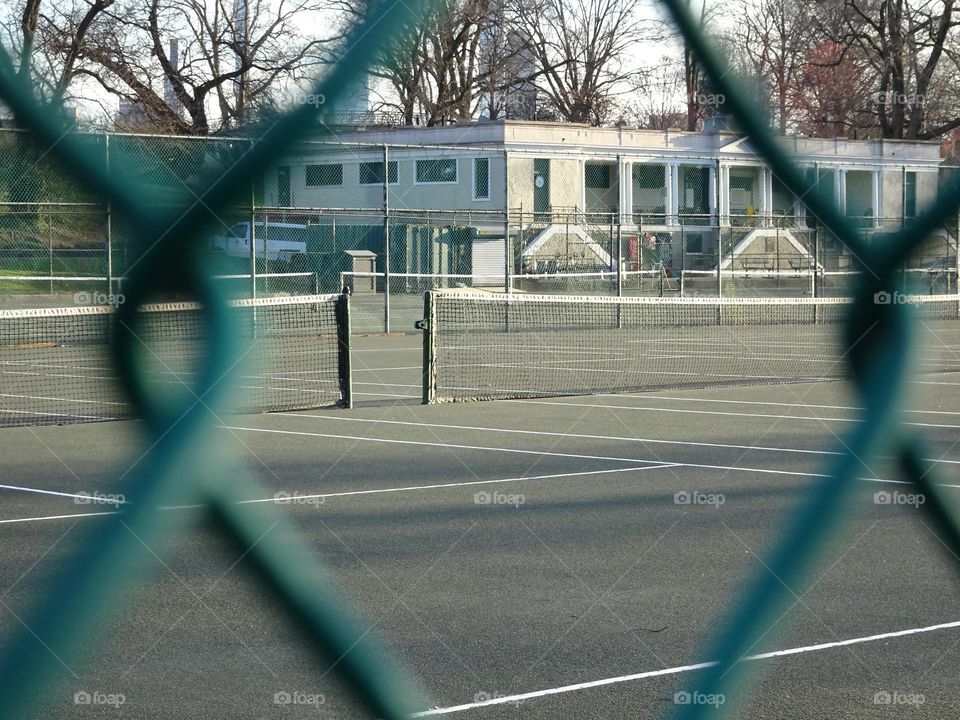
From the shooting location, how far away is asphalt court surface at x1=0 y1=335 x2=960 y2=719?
12.1 ft

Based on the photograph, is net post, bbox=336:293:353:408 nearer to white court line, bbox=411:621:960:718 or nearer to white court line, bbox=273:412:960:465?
white court line, bbox=273:412:960:465

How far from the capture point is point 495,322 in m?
24.9

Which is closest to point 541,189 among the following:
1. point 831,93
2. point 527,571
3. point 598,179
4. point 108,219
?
point 598,179

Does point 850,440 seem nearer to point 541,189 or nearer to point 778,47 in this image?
point 778,47

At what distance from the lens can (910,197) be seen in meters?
1.75

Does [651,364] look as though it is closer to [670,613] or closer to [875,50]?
[670,613]

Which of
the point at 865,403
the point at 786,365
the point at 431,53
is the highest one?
the point at 431,53

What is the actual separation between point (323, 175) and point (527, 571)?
16.3 feet

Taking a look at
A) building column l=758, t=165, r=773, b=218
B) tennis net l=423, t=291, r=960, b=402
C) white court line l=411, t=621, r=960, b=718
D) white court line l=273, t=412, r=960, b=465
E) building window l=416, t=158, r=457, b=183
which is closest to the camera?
building column l=758, t=165, r=773, b=218

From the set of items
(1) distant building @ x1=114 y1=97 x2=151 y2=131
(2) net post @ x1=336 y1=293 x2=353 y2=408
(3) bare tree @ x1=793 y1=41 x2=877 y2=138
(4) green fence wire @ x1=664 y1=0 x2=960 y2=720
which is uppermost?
(3) bare tree @ x1=793 y1=41 x2=877 y2=138

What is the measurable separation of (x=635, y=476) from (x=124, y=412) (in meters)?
7.80

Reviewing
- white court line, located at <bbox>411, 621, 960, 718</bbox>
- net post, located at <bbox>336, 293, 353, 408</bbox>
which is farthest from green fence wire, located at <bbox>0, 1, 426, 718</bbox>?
net post, located at <bbox>336, 293, 353, 408</bbox>

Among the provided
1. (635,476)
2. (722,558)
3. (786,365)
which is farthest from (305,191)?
(786,365)

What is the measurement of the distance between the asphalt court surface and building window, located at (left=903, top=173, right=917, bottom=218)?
23 centimetres
